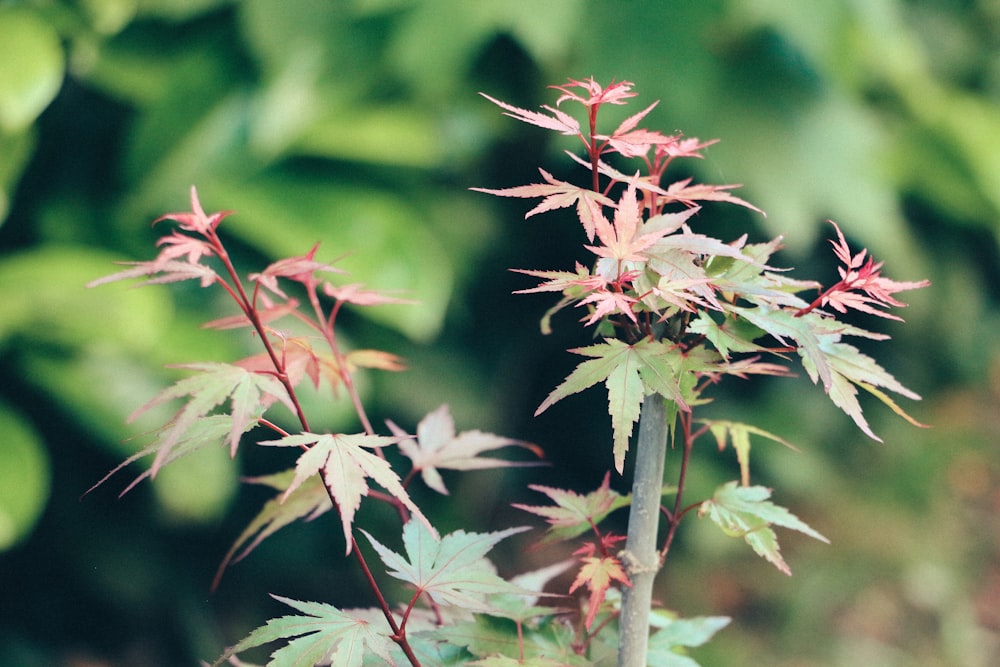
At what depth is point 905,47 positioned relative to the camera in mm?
1858

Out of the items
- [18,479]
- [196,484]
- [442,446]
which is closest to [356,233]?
[196,484]

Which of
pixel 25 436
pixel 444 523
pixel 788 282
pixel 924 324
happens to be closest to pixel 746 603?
pixel 444 523

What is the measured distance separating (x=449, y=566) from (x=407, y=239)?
1043mm

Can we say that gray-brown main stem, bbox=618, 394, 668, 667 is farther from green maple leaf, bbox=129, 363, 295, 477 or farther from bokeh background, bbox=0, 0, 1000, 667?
bokeh background, bbox=0, 0, 1000, 667

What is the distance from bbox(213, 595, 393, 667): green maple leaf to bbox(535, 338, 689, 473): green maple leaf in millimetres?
126

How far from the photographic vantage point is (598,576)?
0.39 meters

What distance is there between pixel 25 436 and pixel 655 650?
3.51 ft

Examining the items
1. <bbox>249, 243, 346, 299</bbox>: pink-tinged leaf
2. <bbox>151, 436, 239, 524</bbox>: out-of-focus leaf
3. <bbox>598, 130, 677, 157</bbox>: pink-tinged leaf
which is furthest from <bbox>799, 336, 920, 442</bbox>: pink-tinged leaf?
<bbox>151, 436, 239, 524</bbox>: out-of-focus leaf

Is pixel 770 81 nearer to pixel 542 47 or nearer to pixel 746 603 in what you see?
pixel 542 47

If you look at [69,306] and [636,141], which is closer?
[636,141]

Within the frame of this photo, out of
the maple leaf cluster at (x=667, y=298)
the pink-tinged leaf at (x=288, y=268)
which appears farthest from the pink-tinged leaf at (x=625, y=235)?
the pink-tinged leaf at (x=288, y=268)

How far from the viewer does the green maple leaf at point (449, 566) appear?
0.38 meters

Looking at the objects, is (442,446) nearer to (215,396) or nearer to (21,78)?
(215,396)

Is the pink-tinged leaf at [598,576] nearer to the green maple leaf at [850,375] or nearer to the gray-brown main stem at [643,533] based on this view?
the gray-brown main stem at [643,533]
